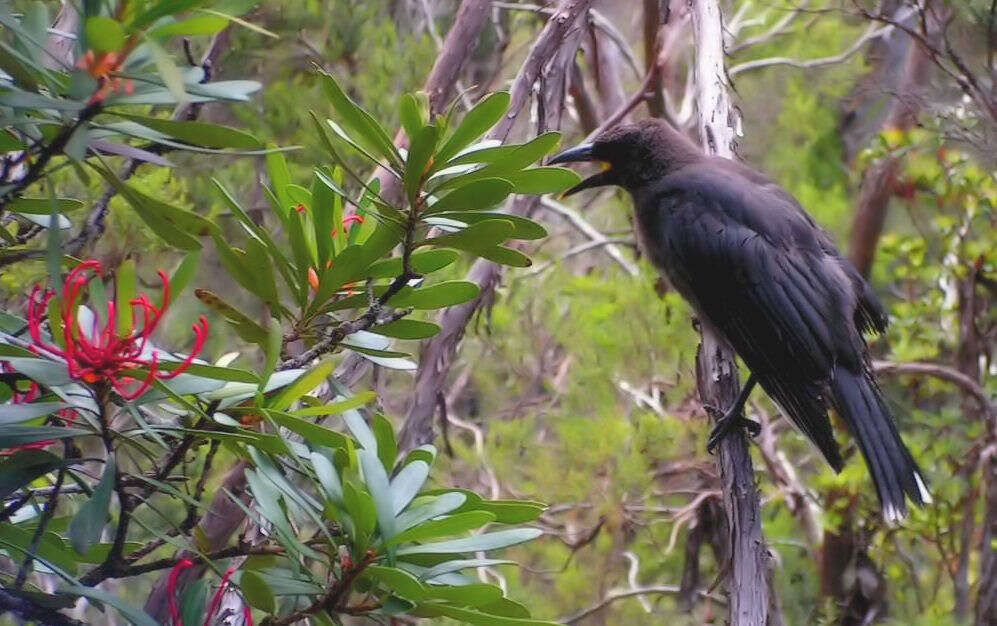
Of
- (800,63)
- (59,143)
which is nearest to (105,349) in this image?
(59,143)

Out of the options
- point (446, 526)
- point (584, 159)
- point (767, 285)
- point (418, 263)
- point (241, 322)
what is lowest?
point (446, 526)

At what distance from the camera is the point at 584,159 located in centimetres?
346

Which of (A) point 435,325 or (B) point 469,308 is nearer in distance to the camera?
(A) point 435,325

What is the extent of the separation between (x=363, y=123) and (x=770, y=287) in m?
1.91

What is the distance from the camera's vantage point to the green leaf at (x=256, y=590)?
123 centimetres

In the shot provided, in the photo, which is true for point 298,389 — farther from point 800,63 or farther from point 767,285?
point 800,63

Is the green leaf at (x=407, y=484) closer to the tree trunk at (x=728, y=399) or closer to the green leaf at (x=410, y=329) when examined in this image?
the green leaf at (x=410, y=329)

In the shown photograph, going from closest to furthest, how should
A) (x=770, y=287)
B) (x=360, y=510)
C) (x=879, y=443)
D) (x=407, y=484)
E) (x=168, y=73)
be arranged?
(x=168, y=73) → (x=360, y=510) → (x=407, y=484) → (x=879, y=443) → (x=770, y=287)

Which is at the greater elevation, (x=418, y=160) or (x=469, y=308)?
(x=418, y=160)

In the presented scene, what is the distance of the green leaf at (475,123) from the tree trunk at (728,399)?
1209mm

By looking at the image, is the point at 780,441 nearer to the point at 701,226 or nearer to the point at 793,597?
the point at 793,597

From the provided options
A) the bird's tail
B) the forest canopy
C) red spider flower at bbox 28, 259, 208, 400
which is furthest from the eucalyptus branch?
the bird's tail

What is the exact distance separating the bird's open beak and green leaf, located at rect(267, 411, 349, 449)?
1.94 m

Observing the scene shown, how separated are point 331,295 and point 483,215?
25 centimetres
